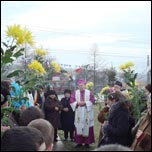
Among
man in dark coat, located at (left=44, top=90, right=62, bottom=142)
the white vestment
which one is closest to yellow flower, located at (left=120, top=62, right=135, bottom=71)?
the white vestment

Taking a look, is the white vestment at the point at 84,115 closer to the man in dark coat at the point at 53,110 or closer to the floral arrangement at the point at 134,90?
the man in dark coat at the point at 53,110

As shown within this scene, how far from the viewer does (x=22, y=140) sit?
246 centimetres

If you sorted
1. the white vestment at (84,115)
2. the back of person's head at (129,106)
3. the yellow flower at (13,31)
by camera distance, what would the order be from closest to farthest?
the yellow flower at (13,31) < the back of person's head at (129,106) < the white vestment at (84,115)

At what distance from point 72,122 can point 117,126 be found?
18.7ft

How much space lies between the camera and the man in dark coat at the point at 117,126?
5.40 meters

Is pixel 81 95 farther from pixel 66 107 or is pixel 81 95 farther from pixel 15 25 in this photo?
pixel 15 25

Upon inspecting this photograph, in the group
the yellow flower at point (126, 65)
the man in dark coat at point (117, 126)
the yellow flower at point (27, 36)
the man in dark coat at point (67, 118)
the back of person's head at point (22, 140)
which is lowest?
the man in dark coat at point (67, 118)

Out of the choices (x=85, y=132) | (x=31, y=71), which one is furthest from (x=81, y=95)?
(x=31, y=71)

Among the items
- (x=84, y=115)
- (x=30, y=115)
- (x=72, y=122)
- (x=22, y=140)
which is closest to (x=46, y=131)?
(x=22, y=140)

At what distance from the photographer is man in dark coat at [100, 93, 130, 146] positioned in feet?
17.7

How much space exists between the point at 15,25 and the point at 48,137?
0.86m

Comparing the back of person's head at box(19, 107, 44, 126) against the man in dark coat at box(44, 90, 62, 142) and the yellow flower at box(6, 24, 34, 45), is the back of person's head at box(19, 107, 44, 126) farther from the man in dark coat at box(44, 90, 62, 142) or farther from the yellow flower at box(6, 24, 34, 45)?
the man in dark coat at box(44, 90, 62, 142)

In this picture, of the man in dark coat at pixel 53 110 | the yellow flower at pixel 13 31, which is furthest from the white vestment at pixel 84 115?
the yellow flower at pixel 13 31

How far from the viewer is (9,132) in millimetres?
2586
